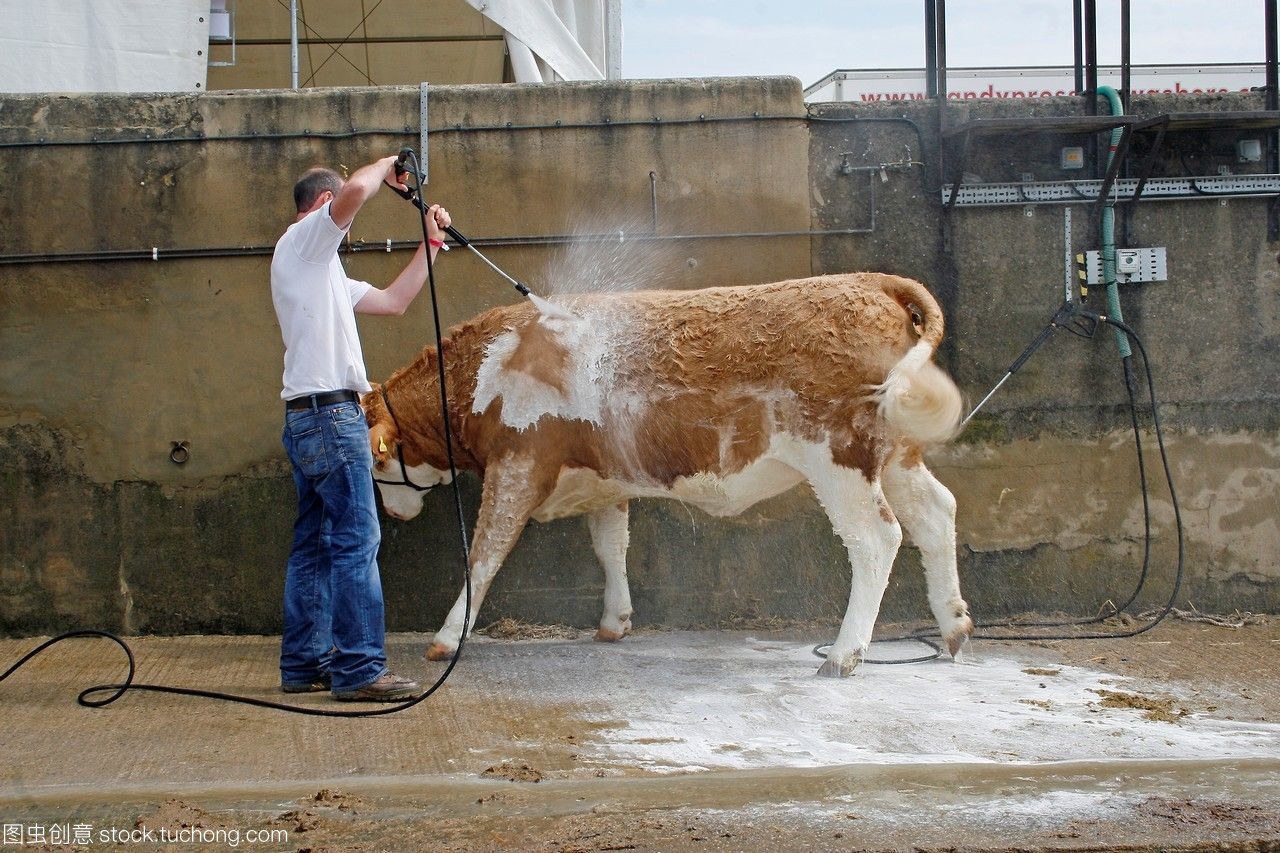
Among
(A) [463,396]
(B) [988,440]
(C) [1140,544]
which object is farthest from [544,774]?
(C) [1140,544]

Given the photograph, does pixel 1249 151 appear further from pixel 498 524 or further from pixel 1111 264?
pixel 498 524

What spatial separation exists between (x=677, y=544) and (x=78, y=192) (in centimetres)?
353

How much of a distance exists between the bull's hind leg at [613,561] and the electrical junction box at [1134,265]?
279cm

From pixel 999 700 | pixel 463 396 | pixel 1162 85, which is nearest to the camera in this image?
pixel 999 700

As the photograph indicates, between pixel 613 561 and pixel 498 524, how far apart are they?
790mm

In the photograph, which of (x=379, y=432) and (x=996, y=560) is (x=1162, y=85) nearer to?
(x=996, y=560)

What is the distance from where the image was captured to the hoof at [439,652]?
601 cm

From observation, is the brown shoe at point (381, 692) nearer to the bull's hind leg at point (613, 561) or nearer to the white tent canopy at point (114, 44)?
the bull's hind leg at point (613, 561)

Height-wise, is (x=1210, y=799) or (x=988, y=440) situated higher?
(x=988, y=440)

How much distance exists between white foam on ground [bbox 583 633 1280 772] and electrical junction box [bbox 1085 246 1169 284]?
2164 mm

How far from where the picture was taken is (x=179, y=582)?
6.65m

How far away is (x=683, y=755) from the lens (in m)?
4.47

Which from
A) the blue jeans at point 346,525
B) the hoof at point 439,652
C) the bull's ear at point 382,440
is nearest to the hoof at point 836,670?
the hoof at point 439,652

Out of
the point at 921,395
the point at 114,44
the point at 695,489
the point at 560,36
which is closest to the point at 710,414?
the point at 695,489
